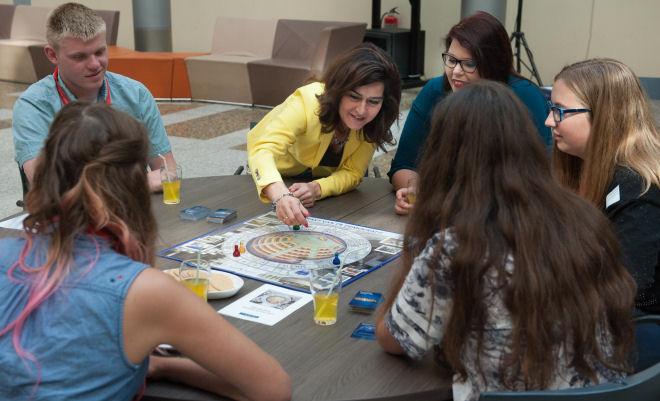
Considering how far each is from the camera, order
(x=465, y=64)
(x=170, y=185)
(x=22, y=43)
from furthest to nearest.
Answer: (x=22, y=43) < (x=465, y=64) < (x=170, y=185)

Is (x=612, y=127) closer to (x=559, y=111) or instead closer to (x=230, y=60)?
(x=559, y=111)

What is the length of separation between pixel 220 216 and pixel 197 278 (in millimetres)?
645

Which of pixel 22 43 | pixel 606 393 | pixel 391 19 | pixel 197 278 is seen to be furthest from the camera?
pixel 22 43

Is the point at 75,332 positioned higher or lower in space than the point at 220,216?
higher

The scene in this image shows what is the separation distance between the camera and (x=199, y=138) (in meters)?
6.67

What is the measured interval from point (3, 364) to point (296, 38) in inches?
281

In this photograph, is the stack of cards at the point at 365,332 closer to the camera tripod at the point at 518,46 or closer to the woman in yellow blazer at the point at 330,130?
the woman in yellow blazer at the point at 330,130

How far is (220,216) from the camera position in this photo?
245cm

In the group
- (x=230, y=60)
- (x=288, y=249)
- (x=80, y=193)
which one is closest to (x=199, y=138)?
(x=230, y=60)

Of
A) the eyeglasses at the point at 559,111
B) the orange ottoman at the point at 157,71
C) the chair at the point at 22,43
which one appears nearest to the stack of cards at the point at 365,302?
the eyeglasses at the point at 559,111

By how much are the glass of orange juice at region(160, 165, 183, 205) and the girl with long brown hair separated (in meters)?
1.19

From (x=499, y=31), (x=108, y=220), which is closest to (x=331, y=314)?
(x=108, y=220)

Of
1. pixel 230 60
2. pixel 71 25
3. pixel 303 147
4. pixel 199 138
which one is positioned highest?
pixel 71 25

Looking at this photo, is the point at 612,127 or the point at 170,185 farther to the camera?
the point at 170,185
